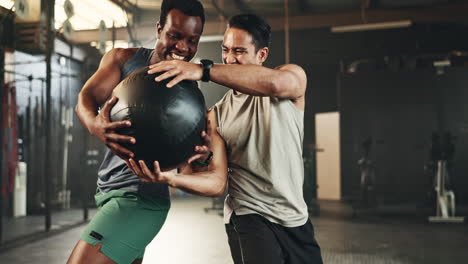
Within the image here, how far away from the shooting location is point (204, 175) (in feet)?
5.26

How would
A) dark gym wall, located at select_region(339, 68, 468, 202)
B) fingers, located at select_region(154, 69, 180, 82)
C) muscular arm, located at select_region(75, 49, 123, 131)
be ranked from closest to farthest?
fingers, located at select_region(154, 69, 180, 82)
muscular arm, located at select_region(75, 49, 123, 131)
dark gym wall, located at select_region(339, 68, 468, 202)

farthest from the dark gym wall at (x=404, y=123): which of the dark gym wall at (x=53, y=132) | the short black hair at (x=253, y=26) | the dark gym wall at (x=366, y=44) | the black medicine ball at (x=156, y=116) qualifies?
the black medicine ball at (x=156, y=116)

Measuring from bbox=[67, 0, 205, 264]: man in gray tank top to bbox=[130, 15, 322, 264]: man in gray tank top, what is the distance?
20 cm

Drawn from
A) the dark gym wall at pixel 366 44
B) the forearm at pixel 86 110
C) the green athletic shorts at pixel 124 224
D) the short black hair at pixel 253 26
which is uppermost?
the dark gym wall at pixel 366 44

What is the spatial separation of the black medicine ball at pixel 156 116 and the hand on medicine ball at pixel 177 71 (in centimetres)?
2

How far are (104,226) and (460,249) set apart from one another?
379 centimetres

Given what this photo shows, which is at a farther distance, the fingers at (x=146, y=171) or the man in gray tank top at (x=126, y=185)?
the man in gray tank top at (x=126, y=185)

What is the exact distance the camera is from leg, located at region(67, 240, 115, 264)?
1561 mm

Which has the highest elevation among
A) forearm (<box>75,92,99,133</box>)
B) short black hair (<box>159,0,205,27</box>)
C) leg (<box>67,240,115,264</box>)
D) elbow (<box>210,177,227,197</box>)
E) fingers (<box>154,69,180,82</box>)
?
short black hair (<box>159,0,205,27</box>)

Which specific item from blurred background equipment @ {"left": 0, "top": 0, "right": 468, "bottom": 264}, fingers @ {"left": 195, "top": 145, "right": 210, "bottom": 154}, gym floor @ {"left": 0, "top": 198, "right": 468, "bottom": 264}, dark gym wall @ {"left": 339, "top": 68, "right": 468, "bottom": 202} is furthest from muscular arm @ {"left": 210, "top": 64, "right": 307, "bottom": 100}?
dark gym wall @ {"left": 339, "top": 68, "right": 468, "bottom": 202}

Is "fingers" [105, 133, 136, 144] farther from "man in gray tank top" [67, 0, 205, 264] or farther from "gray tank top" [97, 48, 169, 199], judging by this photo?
"gray tank top" [97, 48, 169, 199]

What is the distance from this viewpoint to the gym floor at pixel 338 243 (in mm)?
3939

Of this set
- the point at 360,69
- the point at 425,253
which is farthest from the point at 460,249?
the point at 360,69

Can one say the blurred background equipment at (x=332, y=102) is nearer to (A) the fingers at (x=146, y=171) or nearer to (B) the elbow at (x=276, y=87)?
(B) the elbow at (x=276, y=87)
